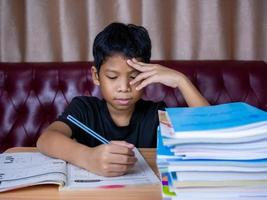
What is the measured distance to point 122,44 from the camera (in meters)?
1.17

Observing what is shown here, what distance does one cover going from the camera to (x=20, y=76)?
1728 mm

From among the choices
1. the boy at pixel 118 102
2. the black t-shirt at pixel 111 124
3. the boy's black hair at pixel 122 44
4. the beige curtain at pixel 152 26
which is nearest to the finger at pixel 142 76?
the boy at pixel 118 102

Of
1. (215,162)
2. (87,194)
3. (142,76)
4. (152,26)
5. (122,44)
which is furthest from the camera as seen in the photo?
(152,26)

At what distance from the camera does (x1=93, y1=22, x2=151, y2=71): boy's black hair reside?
1162 millimetres

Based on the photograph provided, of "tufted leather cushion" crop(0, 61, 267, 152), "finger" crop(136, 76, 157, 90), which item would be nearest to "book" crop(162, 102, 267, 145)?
"finger" crop(136, 76, 157, 90)

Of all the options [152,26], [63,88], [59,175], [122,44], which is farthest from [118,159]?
[152,26]

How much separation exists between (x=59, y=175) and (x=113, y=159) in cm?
12

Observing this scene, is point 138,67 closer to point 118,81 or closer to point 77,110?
point 118,81

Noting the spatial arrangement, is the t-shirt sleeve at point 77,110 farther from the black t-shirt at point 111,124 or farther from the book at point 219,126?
the book at point 219,126

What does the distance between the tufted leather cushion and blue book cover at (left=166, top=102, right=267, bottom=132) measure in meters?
1.05

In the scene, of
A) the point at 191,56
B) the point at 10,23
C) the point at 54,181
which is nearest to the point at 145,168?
the point at 54,181

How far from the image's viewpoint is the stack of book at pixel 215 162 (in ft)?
1.69

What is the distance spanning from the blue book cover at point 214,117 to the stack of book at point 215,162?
0.01 m

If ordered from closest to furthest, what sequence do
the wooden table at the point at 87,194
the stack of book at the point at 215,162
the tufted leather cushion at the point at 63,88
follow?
the stack of book at the point at 215,162, the wooden table at the point at 87,194, the tufted leather cushion at the point at 63,88
